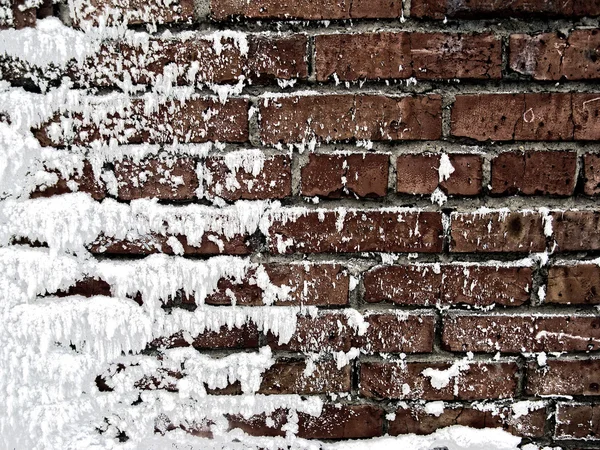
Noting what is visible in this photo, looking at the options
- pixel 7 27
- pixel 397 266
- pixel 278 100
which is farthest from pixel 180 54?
pixel 397 266

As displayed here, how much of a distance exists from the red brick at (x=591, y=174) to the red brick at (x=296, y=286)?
513 mm

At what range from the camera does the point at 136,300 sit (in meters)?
0.85

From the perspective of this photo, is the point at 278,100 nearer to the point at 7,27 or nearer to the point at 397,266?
the point at 397,266

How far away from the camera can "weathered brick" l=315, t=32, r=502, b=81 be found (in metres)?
0.80

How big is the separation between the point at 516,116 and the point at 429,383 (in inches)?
22.5

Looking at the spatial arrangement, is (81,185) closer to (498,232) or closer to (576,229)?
(498,232)

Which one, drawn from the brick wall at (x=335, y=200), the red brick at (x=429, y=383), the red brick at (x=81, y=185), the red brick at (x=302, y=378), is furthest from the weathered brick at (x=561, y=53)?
the red brick at (x=81, y=185)

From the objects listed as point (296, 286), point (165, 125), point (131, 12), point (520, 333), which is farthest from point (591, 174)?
point (131, 12)

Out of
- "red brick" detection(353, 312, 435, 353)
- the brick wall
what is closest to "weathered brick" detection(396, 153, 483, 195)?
the brick wall

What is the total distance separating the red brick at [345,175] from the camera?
32.6 inches

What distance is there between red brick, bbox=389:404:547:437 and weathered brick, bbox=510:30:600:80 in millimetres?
691

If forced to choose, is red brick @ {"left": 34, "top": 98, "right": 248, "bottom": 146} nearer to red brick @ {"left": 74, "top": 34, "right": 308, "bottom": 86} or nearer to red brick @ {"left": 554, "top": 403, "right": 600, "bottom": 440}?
red brick @ {"left": 74, "top": 34, "right": 308, "bottom": 86}

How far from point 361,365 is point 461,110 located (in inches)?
22.0

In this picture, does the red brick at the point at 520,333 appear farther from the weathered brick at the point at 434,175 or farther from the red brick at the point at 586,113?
the red brick at the point at 586,113
